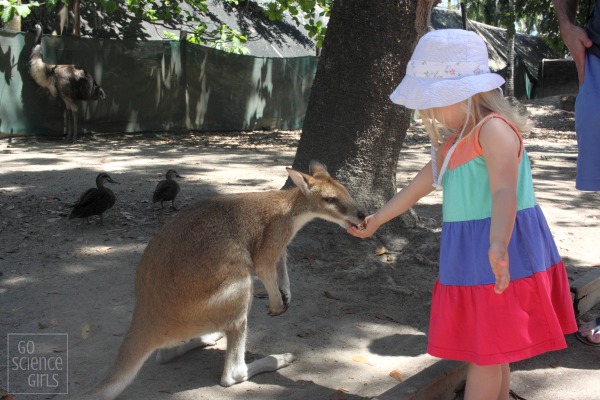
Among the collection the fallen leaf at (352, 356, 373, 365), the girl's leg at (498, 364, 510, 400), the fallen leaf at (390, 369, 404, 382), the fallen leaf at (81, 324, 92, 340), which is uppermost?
the girl's leg at (498, 364, 510, 400)

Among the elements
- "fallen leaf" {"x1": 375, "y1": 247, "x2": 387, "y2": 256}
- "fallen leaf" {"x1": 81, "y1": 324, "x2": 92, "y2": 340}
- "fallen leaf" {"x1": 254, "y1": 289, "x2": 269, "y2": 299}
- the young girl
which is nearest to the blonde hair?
the young girl

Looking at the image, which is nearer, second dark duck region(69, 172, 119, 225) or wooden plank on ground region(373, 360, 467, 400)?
wooden plank on ground region(373, 360, 467, 400)

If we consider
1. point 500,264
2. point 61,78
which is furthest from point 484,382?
point 61,78

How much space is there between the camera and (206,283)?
3480 millimetres

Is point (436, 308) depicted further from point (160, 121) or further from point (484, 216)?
point (160, 121)

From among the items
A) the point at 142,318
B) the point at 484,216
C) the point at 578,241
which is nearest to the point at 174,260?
the point at 142,318

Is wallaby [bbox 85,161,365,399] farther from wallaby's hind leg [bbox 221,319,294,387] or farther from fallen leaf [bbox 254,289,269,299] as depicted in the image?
fallen leaf [bbox 254,289,269,299]

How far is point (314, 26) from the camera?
12.1m

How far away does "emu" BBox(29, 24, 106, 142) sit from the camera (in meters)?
12.4

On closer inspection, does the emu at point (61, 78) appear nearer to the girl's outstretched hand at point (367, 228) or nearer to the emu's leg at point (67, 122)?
the emu's leg at point (67, 122)

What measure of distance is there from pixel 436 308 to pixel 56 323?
2521mm

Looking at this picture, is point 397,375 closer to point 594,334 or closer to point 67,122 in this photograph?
point 594,334

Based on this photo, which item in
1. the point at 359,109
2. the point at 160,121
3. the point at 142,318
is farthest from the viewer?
the point at 160,121

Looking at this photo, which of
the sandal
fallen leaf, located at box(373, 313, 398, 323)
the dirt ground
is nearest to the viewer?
the dirt ground
